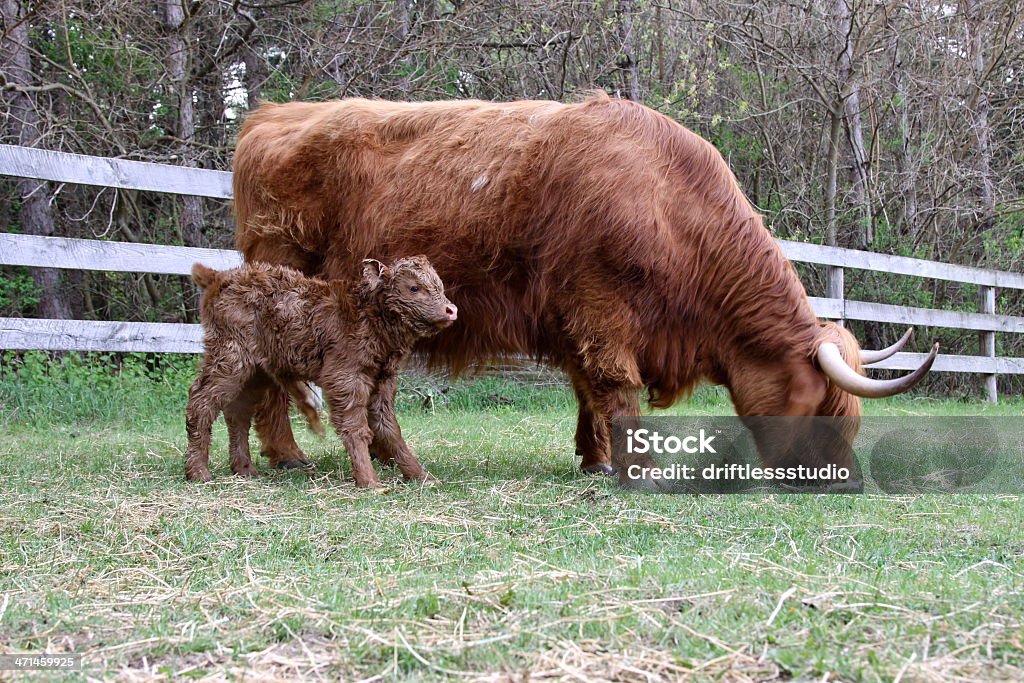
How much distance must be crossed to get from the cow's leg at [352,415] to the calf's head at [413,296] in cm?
37

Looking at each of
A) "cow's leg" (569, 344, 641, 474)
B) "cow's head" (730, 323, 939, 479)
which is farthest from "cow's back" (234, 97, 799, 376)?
"cow's head" (730, 323, 939, 479)

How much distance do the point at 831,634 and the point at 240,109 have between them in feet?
34.0

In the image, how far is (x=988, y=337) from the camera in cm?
1197

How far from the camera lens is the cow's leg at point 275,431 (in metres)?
5.34

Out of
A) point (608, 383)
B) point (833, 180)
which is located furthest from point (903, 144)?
point (608, 383)

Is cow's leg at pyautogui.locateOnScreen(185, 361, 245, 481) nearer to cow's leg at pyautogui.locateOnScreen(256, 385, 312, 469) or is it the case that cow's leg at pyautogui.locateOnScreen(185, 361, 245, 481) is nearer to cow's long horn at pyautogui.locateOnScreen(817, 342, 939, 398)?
cow's leg at pyautogui.locateOnScreen(256, 385, 312, 469)

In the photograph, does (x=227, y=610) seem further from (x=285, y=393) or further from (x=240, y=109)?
(x=240, y=109)

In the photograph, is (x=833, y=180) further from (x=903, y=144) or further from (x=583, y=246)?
(x=583, y=246)

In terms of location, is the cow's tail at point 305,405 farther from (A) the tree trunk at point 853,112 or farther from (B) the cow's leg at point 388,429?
(A) the tree trunk at point 853,112

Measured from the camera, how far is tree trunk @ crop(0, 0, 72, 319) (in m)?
8.68

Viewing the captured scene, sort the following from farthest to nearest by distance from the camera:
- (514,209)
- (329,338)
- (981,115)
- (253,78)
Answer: (981,115) → (253,78) → (514,209) → (329,338)

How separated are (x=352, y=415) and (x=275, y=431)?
1.13 m

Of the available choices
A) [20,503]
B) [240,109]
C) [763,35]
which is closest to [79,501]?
[20,503]

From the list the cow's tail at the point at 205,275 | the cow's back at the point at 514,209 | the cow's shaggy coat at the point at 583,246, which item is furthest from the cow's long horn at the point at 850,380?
the cow's tail at the point at 205,275
